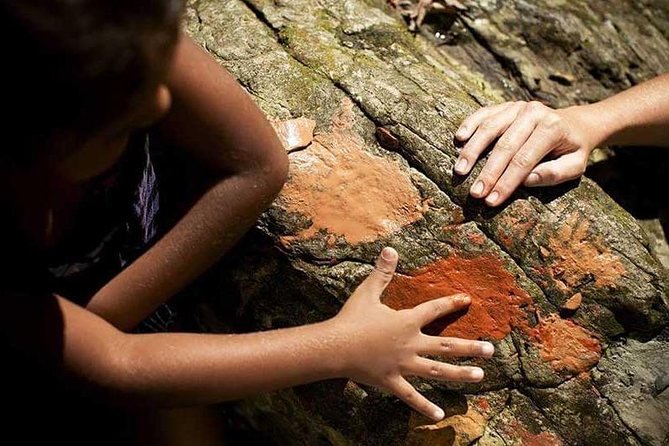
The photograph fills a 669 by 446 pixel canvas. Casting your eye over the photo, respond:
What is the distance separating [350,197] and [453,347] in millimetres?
432

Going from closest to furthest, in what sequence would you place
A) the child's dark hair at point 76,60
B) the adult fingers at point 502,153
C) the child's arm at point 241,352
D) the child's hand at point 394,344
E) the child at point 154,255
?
the child's dark hair at point 76,60
the child at point 154,255
the child's arm at point 241,352
the child's hand at point 394,344
the adult fingers at point 502,153

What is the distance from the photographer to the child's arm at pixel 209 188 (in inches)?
65.7

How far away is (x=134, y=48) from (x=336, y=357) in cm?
88

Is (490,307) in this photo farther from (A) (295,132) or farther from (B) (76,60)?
(B) (76,60)

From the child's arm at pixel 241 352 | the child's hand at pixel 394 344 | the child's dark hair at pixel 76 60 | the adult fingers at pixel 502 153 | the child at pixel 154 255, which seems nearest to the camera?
the child's dark hair at pixel 76 60

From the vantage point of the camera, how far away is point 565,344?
1.91 m

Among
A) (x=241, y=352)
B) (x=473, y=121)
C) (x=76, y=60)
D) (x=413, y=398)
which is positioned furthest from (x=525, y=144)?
(x=76, y=60)

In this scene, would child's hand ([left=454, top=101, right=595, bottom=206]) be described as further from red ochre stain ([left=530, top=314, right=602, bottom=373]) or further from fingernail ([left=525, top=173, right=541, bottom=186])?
red ochre stain ([left=530, top=314, right=602, bottom=373])

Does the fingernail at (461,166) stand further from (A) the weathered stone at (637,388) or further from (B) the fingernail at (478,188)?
(A) the weathered stone at (637,388)

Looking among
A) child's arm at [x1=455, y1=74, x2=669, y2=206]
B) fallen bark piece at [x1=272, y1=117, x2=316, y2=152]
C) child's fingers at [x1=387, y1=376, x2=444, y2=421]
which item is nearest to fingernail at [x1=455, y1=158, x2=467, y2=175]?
child's arm at [x1=455, y1=74, x2=669, y2=206]

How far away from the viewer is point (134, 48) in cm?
110

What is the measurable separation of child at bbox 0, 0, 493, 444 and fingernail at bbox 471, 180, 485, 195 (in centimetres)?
25

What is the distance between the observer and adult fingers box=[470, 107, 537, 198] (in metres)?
1.86

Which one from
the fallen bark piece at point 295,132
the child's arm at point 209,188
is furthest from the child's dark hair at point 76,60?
the fallen bark piece at point 295,132
